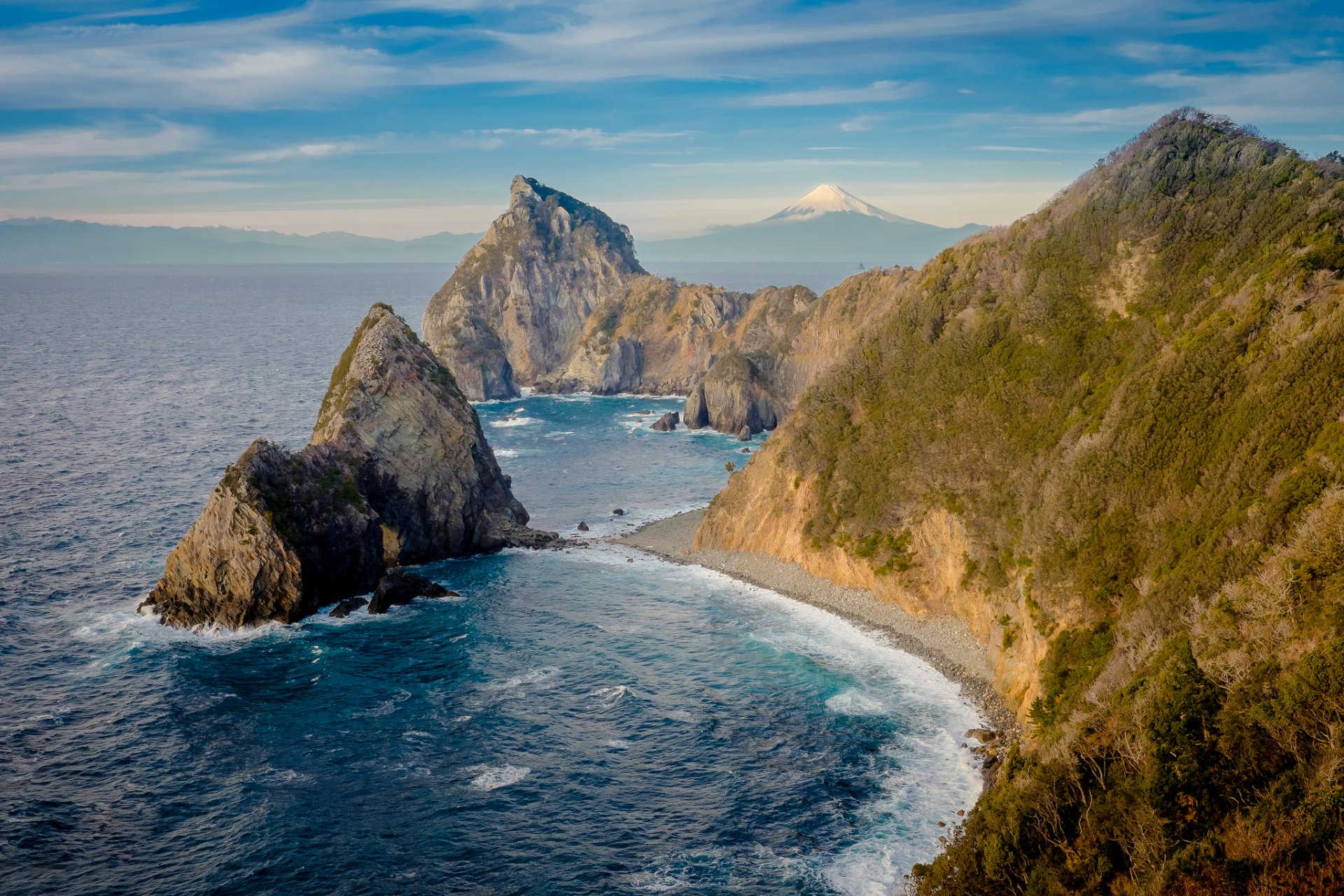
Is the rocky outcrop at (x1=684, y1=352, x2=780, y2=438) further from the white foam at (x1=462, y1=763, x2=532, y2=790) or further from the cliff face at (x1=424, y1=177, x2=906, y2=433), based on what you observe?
the white foam at (x1=462, y1=763, x2=532, y2=790)

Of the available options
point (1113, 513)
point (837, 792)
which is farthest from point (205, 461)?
point (1113, 513)

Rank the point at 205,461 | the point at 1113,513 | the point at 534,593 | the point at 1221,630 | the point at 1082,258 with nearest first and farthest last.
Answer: the point at 1221,630 < the point at 1113,513 < the point at 1082,258 < the point at 534,593 < the point at 205,461

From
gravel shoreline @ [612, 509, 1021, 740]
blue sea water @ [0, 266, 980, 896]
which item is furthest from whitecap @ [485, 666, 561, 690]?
gravel shoreline @ [612, 509, 1021, 740]

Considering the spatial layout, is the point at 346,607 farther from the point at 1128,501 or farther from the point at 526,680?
the point at 1128,501

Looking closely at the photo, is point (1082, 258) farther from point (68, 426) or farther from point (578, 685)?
point (68, 426)

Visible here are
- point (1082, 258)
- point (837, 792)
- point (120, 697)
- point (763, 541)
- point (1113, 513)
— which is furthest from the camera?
point (763, 541)

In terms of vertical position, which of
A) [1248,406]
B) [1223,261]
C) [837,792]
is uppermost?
[1223,261]

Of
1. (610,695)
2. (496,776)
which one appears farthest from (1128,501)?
(496,776)

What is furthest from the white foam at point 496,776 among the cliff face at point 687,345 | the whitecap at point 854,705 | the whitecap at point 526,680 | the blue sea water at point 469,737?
the cliff face at point 687,345
